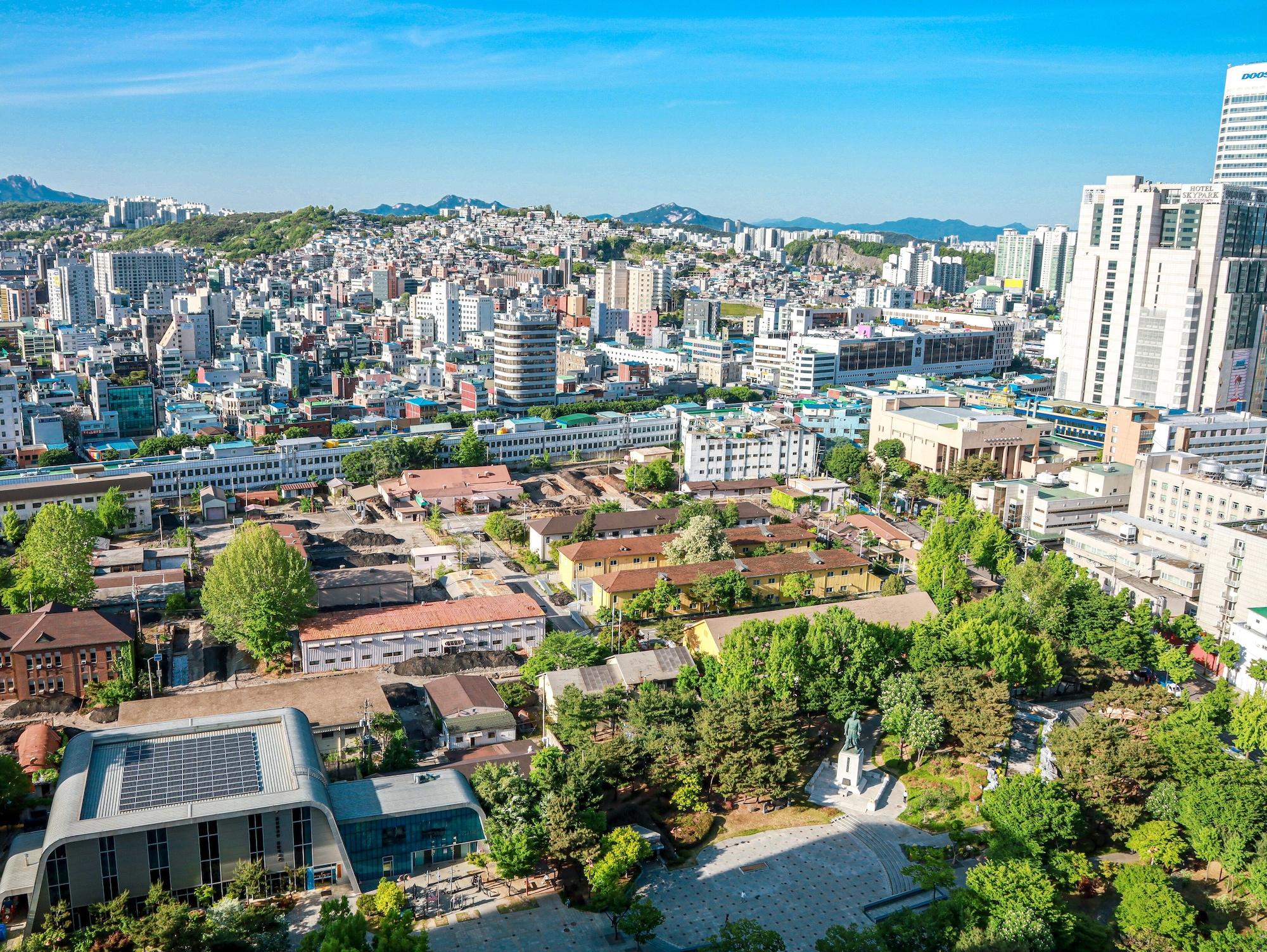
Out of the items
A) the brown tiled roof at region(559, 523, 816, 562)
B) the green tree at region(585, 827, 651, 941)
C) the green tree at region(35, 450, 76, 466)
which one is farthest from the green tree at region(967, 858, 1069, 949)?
the green tree at region(35, 450, 76, 466)

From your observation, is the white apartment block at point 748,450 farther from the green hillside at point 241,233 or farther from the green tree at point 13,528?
the green hillside at point 241,233

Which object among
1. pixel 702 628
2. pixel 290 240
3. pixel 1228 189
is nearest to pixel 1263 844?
pixel 702 628

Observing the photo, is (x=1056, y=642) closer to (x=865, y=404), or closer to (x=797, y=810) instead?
(x=797, y=810)

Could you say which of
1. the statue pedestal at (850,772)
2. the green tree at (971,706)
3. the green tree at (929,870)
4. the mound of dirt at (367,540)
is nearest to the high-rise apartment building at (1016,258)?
the mound of dirt at (367,540)

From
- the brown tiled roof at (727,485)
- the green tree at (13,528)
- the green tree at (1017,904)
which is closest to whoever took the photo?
the green tree at (1017,904)

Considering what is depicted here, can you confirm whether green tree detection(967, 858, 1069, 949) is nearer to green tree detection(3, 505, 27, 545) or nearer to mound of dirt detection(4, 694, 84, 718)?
mound of dirt detection(4, 694, 84, 718)

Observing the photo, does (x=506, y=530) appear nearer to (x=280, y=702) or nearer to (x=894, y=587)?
(x=894, y=587)
